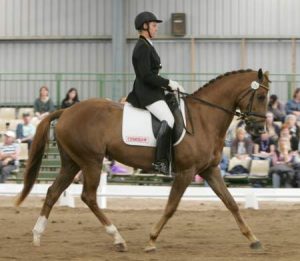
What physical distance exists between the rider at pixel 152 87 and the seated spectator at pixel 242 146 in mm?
6905

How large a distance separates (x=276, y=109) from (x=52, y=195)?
8832mm

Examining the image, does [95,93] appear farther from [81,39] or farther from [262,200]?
[262,200]

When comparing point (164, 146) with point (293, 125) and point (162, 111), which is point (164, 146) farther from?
point (293, 125)

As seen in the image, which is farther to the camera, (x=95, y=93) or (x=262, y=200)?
(x=95, y=93)

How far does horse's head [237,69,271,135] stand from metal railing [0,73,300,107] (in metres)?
10.2

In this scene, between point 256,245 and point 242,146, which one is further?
point 242,146

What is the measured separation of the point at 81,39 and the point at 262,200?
30.7 ft

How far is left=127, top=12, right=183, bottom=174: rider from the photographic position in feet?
28.6

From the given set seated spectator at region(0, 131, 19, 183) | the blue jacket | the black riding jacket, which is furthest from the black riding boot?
the blue jacket

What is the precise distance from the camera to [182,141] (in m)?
8.74

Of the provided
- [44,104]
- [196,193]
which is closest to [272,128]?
[196,193]

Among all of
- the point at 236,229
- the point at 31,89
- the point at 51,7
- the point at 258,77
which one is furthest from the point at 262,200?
the point at 51,7

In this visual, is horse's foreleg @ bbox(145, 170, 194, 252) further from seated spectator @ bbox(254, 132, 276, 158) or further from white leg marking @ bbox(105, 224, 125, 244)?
seated spectator @ bbox(254, 132, 276, 158)

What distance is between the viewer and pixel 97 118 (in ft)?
29.6
